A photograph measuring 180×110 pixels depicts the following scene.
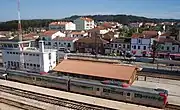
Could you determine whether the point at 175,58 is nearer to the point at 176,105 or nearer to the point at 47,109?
the point at 176,105

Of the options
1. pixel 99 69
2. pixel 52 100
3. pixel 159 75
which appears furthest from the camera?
pixel 159 75

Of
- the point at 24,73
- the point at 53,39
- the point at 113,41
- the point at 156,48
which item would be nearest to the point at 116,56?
the point at 113,41

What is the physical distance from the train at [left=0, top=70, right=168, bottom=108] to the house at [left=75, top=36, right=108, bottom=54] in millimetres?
24904

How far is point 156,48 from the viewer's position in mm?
47281

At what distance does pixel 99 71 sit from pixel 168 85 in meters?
9.49

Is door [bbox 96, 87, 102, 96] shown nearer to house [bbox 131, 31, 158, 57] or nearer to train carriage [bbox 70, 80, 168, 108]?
train carriage [bbox 70, 80, 168, 108]

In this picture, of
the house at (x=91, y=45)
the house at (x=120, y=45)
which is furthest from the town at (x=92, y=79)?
the house at (x=91, y=45)

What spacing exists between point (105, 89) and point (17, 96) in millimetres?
10256

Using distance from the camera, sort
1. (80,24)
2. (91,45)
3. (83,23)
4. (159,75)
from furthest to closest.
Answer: (80,24) → (83,23) → (91,45) → (159,75)

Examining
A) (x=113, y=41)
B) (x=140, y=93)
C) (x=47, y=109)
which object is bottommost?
(x=47, y=109)

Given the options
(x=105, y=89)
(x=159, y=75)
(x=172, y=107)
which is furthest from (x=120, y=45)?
(x=172, y=107)

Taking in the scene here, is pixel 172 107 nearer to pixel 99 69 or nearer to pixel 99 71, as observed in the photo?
pixel 99 71

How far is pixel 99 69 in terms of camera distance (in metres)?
30.8

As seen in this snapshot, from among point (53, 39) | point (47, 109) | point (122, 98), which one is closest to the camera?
point (47, 109)
